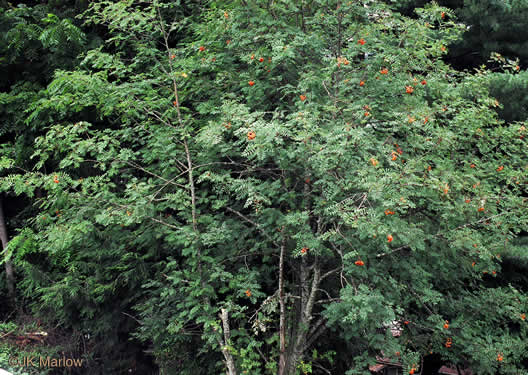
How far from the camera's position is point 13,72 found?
6844mm

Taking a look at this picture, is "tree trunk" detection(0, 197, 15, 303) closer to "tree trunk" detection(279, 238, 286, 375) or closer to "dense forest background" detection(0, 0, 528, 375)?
"dense forest background" detection(0, 0, 528, 375)

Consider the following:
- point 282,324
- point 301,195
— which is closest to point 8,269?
point 282,324

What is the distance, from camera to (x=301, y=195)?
14.1ft

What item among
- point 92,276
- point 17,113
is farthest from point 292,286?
point 17,113

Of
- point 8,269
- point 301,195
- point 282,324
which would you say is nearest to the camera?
point 282,324

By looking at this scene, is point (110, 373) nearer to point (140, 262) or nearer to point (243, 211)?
point (140, 262)

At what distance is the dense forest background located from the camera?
12.2 feet

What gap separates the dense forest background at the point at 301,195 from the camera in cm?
371

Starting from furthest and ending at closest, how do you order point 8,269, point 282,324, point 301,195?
point 8,269 < point 301,195 < point 282,324

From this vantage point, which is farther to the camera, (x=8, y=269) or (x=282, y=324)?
(x=8, y=269)

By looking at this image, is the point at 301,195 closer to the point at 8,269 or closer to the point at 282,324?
the point at 282,324

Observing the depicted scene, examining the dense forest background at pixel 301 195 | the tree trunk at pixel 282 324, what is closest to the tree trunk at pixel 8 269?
the dense forest background at pixel 301 195

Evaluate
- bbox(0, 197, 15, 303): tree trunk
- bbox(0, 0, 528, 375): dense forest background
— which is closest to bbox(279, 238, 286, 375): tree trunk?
bbox(0, 0, 528, 375): dense forest background

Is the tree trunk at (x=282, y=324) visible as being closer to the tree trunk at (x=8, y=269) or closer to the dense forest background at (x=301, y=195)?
the dense forest background at (x=301, y=195)
